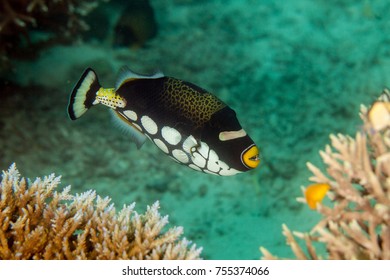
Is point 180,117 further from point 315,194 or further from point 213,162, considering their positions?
point 315,194

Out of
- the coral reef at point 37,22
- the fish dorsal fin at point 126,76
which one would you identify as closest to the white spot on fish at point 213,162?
the fish dorsal fin at point 126,76

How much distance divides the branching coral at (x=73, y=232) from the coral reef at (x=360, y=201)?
2.36 ft

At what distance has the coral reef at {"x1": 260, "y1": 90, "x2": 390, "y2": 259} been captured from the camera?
5.77 ft

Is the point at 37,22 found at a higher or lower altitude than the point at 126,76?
lower

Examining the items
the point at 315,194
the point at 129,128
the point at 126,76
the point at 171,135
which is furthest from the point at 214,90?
the point at 315,194

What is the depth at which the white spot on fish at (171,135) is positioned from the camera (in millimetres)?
2121

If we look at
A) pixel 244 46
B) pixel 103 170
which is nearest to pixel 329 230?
pixel 103 170

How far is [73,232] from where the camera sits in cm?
226

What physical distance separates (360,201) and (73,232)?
172 centimetres

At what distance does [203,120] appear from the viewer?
81.4 inches

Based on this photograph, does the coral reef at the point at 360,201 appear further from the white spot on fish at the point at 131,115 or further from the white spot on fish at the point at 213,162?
the white spot on fish at the point at 131,115

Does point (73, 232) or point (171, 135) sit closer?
point (171, 135)

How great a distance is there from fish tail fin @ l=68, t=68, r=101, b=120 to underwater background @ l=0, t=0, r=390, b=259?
2235 millimetres

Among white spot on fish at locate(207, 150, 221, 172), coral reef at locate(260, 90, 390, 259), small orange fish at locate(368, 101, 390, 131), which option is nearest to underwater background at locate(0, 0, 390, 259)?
white spot on fish at locate(207, 150, 221, 172)
